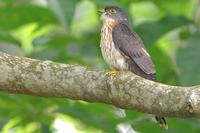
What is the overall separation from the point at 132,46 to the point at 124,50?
77 mm

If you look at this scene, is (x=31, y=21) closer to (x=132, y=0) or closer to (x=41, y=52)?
(x=41, y=52)

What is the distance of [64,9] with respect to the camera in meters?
6.16

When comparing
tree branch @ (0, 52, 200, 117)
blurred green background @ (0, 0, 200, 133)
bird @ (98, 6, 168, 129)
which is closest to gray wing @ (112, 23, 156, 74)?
bird @ (98, 6, 168, 129)

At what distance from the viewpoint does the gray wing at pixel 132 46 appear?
5691mm

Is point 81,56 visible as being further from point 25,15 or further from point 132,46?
point 132,46

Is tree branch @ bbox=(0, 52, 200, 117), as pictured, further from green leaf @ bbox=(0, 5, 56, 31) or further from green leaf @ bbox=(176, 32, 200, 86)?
green leaf @ bbox=(0, 5, 56, 31)

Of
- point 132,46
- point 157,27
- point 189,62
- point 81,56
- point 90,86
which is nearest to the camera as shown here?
point 90,86

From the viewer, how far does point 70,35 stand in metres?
7.35

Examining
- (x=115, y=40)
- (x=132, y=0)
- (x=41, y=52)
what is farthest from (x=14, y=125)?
(x=132, y=0)

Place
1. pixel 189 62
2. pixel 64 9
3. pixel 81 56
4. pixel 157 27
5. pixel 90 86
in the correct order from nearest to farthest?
1. pixel 90 86
2. pixel 64 9
3. pixel 189 62
4. pixel 157 27
5. pixel 81 56

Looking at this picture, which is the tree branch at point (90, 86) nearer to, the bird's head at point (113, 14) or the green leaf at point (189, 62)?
the green leaf at point (189, 62)

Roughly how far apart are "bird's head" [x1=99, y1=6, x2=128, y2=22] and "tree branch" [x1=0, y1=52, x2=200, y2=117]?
1.67m

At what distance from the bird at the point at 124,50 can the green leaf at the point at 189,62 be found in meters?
0.47

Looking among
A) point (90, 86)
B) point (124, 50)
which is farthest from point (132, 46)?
point (90, 86)
